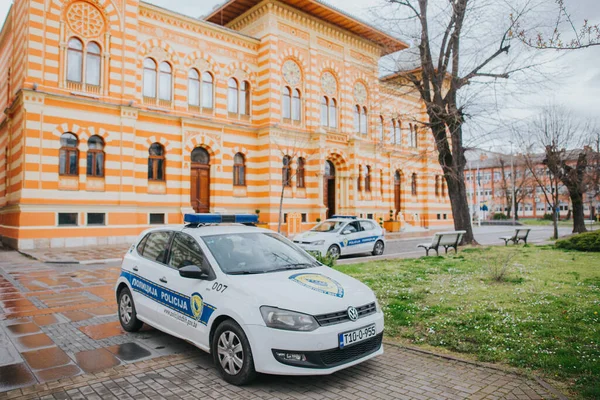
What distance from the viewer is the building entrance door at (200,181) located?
940 inches

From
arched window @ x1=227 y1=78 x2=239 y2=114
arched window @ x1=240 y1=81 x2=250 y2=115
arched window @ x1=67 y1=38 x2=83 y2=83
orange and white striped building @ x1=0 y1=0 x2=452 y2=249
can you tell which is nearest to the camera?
orange and white striped building @ x1=0 y1=0 x2=452 y2=249

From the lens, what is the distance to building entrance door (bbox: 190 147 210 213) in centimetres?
2388

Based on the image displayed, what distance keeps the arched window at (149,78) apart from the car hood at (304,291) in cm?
2023

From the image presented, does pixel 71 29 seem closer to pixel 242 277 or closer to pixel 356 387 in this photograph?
pixel 242 277

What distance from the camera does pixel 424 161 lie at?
38.4 m

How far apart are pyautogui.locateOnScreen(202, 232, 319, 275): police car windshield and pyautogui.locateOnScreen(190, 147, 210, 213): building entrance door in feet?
61.7

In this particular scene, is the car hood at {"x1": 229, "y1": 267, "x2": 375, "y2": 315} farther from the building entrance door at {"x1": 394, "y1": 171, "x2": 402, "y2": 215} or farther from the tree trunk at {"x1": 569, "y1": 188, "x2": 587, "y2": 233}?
the building entrance door at {"x1": 394, "y1": 171, "x2": 402, "y2": 215}

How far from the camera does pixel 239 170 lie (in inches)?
1017

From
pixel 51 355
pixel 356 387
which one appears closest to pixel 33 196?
pixel 51 355

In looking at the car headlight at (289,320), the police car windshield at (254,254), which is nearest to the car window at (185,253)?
the police car windshield at (254,254)

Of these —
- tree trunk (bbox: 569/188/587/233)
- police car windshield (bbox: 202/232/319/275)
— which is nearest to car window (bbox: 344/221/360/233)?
police car windshield (bbox: 202/232/319/275)

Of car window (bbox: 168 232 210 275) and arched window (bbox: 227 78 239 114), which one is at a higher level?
arched window (bbox: 227 78 239 114)

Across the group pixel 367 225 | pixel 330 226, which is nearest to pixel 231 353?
pixel 330 226

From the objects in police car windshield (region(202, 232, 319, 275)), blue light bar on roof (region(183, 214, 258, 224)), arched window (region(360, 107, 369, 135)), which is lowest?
police car windshield (region(202, 232, 319, 275))
